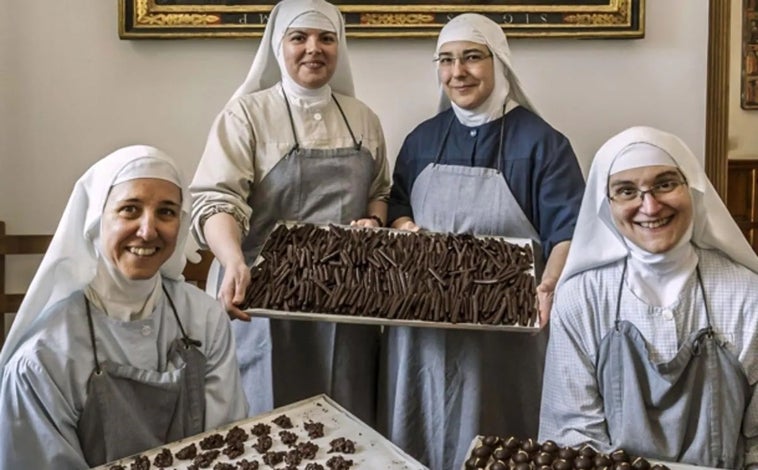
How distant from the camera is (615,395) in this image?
178 centimetres

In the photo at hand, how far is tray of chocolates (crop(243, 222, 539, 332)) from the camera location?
6.28 feet

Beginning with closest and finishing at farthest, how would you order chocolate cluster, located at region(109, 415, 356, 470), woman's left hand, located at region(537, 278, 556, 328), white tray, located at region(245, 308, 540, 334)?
chocolate cluster, located at region(109, 415, 356, 470), white tray, located at region(245, 308, 540, 334), woman's left hand, located at region(537, 278, 556, 328)

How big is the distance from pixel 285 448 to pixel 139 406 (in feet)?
1.23

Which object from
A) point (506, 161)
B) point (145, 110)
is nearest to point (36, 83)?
point (145, 110)

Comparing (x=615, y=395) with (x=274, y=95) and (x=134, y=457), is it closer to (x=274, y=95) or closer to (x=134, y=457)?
(x=134, y=457)

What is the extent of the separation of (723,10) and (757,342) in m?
2.08

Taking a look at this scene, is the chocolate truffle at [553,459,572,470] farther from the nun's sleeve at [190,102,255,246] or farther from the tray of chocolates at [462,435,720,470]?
the nun's sleeve at [190,102,255,246]

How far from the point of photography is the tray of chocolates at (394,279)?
6.28ft

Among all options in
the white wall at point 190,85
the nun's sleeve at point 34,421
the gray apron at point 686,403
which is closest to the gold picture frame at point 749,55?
the white wall at point 190,85

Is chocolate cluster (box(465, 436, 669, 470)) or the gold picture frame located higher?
the gold picture frame

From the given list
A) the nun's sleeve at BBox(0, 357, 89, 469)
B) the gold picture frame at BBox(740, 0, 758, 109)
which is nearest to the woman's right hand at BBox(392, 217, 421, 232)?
the nun's sleeve at BBox(0, 357, 89, 469)

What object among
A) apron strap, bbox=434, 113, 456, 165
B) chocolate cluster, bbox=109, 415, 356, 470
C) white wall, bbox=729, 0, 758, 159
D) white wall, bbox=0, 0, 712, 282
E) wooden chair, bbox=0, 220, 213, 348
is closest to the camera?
chocolate cluster, bbox=109, 415, 356, 470

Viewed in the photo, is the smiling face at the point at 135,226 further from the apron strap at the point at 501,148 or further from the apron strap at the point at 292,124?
the apron strap at the point at 501,148

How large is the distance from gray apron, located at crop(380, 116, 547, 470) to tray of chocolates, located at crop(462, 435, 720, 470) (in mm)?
613
